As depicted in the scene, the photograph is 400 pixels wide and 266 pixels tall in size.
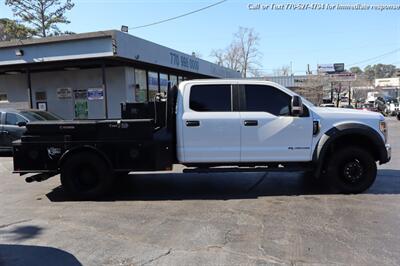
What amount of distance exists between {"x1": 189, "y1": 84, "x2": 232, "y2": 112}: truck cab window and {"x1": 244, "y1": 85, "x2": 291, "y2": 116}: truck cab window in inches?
14.4

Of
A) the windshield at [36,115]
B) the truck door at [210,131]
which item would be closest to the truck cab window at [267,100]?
the truck door at [210,131]

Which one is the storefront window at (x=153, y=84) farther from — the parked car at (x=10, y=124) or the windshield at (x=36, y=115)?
the parked car at (x=10, y=124)

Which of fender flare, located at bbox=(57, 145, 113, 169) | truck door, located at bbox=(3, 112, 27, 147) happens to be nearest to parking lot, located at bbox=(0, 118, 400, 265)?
fender flare, located at bbox=(57, 145, 113, 169)

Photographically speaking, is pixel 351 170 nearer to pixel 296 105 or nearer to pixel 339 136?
pixel 339 136

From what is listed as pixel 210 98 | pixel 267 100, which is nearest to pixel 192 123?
pixel 210 98

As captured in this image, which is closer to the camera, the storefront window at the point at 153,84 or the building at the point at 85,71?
the building at the point at 85,71

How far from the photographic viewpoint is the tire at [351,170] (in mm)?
8414

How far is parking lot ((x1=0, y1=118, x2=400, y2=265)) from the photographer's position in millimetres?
5309

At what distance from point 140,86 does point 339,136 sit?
16.2 meters

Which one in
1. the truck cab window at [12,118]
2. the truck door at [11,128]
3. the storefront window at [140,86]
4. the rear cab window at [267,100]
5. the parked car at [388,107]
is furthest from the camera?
the parked car at [388,107]

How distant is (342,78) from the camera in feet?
268

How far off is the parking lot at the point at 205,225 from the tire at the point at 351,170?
8.4 inches

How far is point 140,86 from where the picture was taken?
2336 cm

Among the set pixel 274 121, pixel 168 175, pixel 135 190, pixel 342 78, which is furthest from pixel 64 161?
pixel 342 78
